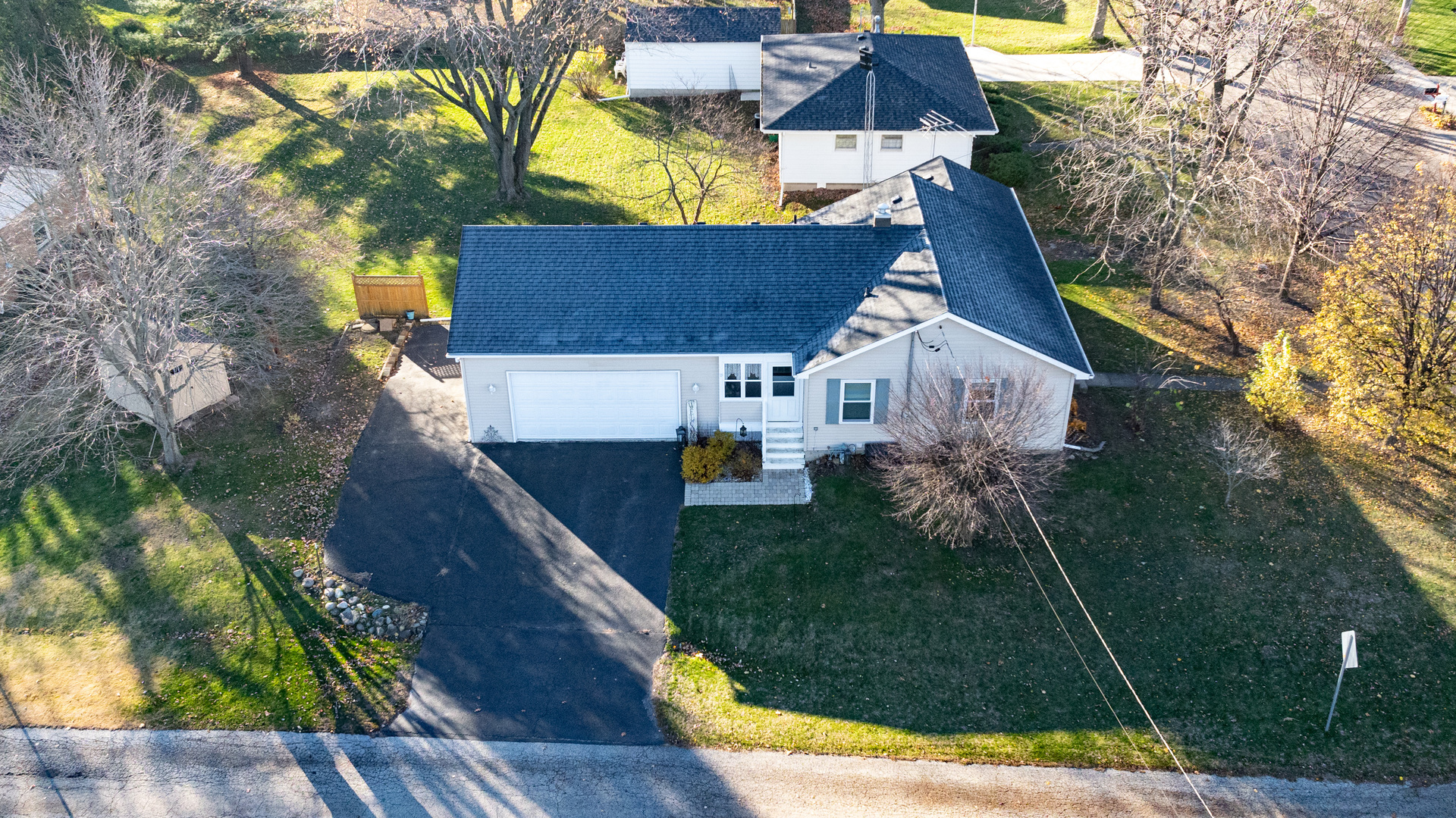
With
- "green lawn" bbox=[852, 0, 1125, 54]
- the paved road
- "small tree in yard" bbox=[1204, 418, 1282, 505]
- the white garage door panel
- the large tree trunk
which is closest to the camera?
the paved road

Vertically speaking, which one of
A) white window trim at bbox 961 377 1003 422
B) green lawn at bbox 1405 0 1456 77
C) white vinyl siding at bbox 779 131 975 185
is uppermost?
green lawn at bbox 1405 0 1456 77

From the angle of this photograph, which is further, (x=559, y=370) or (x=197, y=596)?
(x=559, y=370)

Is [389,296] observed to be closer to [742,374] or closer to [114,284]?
[114,284]

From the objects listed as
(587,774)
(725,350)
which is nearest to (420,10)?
(725,350)

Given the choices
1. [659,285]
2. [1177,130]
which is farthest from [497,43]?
[1177,130]

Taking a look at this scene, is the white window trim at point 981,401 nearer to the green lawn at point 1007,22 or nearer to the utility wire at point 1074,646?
the utility wire at point 1074,646

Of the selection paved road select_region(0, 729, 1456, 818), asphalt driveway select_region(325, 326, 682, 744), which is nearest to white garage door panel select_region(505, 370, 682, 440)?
asphalt driveway select_region(325, 326, 682, 744)

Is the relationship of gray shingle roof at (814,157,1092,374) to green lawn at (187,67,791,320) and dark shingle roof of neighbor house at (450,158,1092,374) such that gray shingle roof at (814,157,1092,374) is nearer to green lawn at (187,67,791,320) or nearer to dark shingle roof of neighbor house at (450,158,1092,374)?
dark shingle roof of neighbor house at (450,158,1092,374)

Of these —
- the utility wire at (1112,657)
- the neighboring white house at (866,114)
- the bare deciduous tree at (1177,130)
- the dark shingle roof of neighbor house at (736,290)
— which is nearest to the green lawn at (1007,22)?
the neighboring white house at (866,114)
